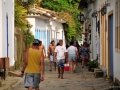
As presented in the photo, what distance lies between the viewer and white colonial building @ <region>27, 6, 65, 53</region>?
113 feet

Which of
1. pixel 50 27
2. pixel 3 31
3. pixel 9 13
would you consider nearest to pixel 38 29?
pixel 50 27

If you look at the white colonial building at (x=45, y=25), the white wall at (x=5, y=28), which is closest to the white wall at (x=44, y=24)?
the white colonial building at (x=45, y=25)

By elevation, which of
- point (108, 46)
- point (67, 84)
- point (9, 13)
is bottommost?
point (67, 84)

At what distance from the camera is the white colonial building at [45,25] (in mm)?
34562

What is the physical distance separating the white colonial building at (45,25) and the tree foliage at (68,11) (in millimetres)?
1206

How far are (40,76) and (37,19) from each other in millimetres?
24804

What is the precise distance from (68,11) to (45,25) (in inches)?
293

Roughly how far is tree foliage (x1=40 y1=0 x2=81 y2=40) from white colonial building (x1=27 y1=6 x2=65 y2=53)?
1.21 metres

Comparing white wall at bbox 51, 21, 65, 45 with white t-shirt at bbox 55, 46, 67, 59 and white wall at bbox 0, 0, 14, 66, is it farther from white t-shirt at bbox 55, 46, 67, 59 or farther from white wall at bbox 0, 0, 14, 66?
white t-shirt at bbox 55, 46, 67, 59

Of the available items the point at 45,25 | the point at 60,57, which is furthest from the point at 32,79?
the point at 45,25

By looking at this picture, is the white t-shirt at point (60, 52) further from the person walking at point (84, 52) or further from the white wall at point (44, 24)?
the white wall at point (44, 24)

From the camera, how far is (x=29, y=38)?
100 ft

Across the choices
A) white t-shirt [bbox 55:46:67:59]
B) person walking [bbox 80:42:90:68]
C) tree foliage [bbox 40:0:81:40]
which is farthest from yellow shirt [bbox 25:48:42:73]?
tree foliage [bbox 40:0:81:40]

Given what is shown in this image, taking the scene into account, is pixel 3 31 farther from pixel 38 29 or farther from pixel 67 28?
pixel 67 28
